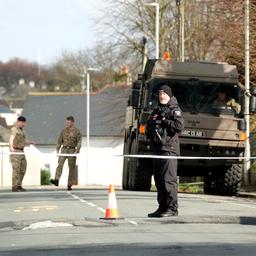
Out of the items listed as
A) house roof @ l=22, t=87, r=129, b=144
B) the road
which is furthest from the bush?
the road

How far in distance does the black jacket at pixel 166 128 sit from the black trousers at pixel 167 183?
132 millimetres

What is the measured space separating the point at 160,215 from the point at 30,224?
2004mm

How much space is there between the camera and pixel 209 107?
20.7 m

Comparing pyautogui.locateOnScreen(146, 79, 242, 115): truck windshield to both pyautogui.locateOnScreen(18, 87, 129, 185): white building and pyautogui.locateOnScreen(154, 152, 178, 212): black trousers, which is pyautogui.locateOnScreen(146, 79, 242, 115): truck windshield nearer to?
pyautogui.locateOnScreen(154, 152, 178, 212): black trousers

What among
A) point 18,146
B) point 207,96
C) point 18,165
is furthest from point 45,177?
point 207,96

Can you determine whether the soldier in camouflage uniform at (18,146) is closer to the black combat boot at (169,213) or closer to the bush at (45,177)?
the black combat boot at (169,213)

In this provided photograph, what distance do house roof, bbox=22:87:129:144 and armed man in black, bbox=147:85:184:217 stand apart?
53361 mm

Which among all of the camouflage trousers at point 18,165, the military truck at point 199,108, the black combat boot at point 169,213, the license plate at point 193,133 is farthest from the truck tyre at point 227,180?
the black combat boot at point 169,213

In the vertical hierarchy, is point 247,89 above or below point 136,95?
above

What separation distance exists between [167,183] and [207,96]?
28.1 feet

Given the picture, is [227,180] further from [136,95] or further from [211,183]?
[136,95]

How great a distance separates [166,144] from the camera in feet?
40.6

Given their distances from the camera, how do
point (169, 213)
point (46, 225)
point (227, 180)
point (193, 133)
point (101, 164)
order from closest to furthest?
point (46, 225) → point (169, 213) → point (193, 133) → point (227, 180) → point (101, 164)

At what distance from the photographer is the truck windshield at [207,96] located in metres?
20.6
